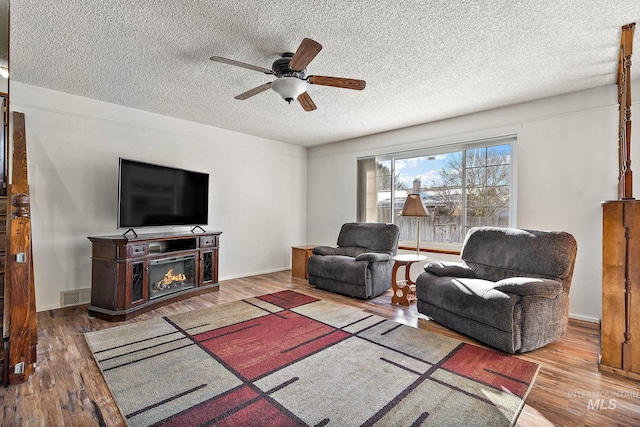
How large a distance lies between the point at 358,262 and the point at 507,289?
1883 millimetres

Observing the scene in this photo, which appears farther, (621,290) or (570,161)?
(570,161)

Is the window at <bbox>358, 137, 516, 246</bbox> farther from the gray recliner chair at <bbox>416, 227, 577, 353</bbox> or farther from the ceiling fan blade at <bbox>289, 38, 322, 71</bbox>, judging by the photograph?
the ceiling fan blade at <bbox>289, 38, 322, 71</bbox>

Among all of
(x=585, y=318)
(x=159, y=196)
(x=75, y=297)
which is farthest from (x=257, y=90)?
(x=585, y=318)

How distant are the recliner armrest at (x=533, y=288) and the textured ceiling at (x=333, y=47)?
1.94 meters

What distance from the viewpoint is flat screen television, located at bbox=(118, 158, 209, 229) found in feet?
11.6

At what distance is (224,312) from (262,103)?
2546mm

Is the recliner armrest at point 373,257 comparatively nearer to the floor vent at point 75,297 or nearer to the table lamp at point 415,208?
the table lamp at point 415,208

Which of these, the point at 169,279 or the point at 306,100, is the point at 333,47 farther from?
the point at 169,279

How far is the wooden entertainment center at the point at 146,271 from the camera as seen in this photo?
320cm

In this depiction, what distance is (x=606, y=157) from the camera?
3244 millimetres

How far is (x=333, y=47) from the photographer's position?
8.35ft

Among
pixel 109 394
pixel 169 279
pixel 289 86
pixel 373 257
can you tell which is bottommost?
pixel 109 394

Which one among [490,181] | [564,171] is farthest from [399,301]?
[564,171]

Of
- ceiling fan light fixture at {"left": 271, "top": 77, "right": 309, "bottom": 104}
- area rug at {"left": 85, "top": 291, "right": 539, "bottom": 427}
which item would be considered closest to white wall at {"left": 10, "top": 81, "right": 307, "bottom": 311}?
area rug at {"left": 85, "top": 291, "right": 539, "bottom": 427}
